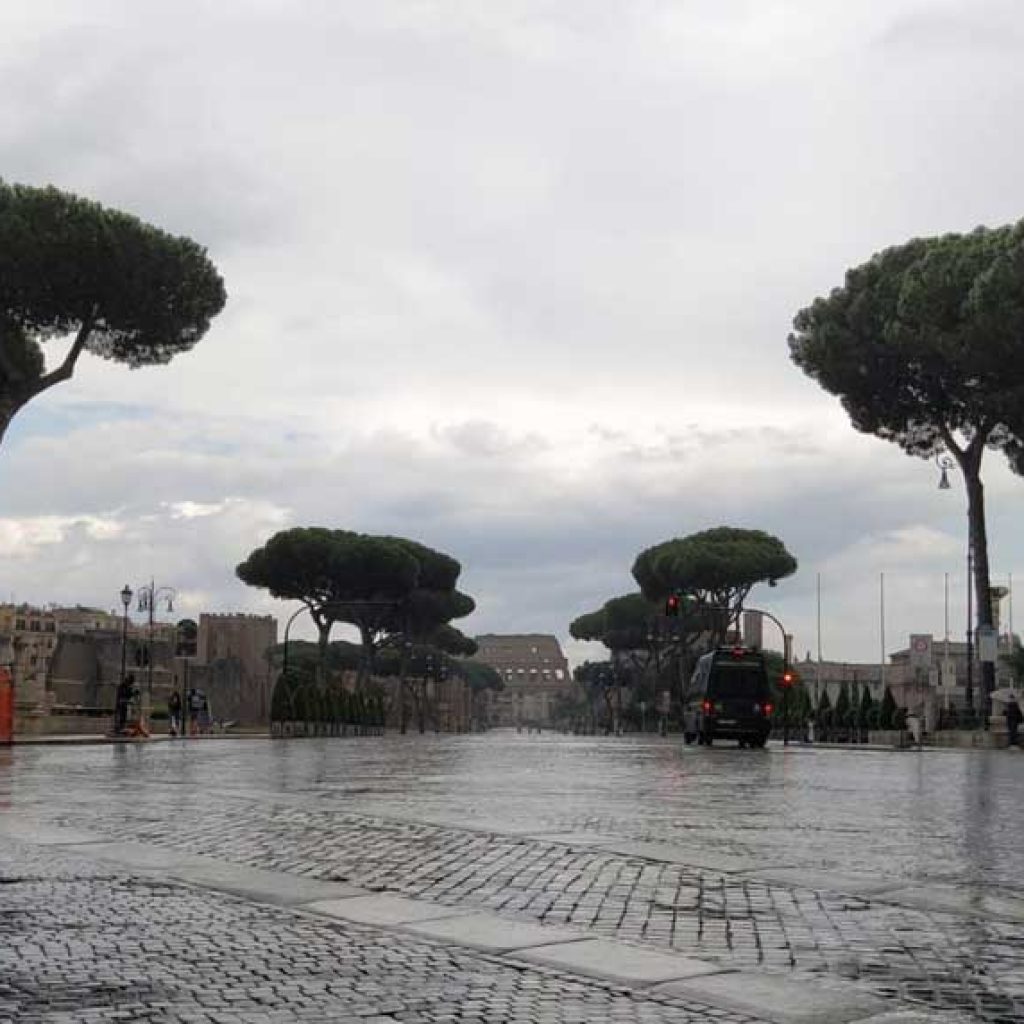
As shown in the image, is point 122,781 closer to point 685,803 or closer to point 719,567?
point 685,803

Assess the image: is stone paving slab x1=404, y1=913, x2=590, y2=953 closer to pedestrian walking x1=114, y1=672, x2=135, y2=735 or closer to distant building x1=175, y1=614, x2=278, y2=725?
pedestrian walking x1=114, y1=672, x2=135, y2=735

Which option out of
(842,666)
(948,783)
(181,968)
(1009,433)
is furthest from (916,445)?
(842,666)

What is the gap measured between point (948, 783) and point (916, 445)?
2927 cm

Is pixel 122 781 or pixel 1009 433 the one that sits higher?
pixel 1009 433

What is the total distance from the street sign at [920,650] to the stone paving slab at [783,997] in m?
164

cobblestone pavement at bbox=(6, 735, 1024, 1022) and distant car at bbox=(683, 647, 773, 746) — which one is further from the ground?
distant car at bbox=(683, 647, 773, 746)

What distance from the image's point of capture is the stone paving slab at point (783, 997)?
4.83 metres

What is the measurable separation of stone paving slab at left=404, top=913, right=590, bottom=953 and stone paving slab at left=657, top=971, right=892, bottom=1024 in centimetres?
95

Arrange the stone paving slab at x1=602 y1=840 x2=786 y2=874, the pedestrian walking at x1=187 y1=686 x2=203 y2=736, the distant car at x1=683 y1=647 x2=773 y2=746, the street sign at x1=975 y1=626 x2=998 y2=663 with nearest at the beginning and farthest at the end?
the stone paving slab at x1=602 y1=840 x2=786 y2=874 < the street sign at x1=975 y1=626 x2=998 y2=663 < the distant car at x1=683 y1=647 x2=773 y2=746 < the pedestrian walking at x1=187 y1=686 x2=203 y2=736

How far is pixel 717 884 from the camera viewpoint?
27.0ft

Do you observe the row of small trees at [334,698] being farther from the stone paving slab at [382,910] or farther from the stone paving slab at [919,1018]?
the stone paving slab at [919,1018]

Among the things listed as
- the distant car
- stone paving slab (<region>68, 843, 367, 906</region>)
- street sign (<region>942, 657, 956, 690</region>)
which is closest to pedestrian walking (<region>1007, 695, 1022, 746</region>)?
the distant car

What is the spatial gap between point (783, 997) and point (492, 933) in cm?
164

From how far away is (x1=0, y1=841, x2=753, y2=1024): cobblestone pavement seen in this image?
4781mm
